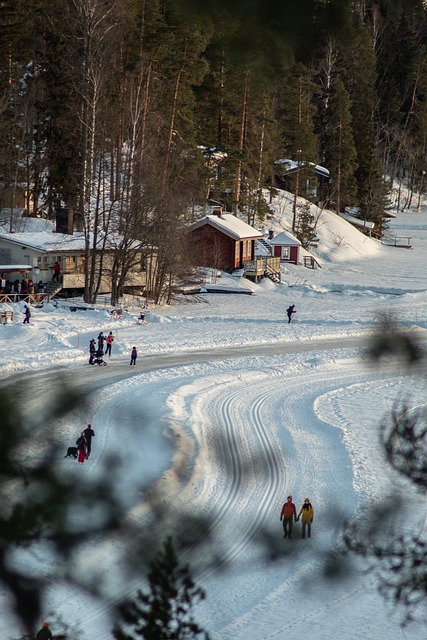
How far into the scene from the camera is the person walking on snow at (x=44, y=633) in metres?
3.37

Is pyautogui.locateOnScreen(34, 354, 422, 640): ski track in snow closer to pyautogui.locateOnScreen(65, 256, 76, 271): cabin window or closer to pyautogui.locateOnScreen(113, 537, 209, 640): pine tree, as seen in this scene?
pyautogui.locateOnScreen(113, 537, 209, 640): pine tree

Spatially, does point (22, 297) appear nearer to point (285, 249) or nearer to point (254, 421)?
point (254, 421)

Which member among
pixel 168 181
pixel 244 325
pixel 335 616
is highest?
pixel 168 181

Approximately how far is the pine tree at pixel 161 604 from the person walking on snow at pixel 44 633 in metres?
0.31

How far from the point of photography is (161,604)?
139 inches

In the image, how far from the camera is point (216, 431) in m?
19.1

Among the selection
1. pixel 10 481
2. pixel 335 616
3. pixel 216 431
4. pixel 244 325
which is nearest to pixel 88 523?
pixel 10 481

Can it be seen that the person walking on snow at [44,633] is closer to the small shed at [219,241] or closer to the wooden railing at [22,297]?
the wooden railing at [22,297]

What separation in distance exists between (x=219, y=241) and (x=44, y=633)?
4857cm

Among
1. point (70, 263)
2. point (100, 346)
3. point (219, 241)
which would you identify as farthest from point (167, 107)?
point (100, 346)

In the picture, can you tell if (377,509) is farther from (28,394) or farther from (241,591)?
(241,591)

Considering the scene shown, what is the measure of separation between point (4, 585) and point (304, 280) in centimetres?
4996

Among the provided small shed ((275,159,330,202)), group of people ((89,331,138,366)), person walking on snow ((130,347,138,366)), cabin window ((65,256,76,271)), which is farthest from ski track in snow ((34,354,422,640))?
small shed ((275,159,330,202))

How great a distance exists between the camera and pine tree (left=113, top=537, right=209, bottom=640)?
353 cm
